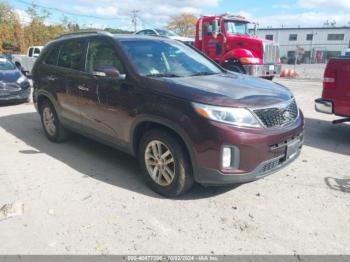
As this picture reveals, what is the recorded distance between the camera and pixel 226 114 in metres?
3.24

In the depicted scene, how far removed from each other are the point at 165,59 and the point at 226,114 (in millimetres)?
1542

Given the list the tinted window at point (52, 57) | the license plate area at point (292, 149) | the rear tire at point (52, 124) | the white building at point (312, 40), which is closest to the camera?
the license plate area at point (292, 149)

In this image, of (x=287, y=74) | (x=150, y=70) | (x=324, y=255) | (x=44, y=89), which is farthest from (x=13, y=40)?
(x=324, y=255)

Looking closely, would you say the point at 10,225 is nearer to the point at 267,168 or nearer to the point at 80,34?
the point at 267,168

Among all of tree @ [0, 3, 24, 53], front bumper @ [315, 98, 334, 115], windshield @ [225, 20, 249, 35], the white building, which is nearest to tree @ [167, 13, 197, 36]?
the white building

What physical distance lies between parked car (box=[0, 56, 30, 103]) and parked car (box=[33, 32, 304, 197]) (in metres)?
5.28

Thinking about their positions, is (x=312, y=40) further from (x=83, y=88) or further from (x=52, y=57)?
(x=83, y=88)

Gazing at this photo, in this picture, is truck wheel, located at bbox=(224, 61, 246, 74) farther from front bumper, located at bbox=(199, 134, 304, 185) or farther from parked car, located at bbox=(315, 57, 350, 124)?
front bumper, located at bbox=(199, 134, 304, 185)


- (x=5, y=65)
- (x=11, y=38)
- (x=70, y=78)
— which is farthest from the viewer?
(x=11, y=38)

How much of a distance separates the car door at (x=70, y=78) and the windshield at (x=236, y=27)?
27.5ft

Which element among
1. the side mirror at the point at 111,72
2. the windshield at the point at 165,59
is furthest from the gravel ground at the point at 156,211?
the windshield at the point at 165,59

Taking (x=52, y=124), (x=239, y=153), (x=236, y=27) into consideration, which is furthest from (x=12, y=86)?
(x=239, y=153)

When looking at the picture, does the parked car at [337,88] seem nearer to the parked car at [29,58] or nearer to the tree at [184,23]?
the parked car at [29,58]

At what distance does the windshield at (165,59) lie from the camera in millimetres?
4090
